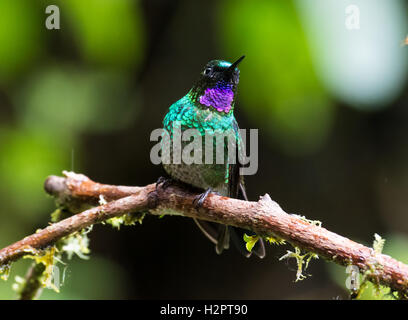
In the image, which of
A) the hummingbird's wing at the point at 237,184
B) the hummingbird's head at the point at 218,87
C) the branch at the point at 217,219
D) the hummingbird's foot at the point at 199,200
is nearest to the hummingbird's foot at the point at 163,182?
the branch at the point at 217,219

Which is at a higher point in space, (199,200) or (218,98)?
(218,98)

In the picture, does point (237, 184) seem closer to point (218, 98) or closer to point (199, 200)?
point (218, 98)

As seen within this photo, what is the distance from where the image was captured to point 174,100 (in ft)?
14.2

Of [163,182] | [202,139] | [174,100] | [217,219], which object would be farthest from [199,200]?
[174,100]

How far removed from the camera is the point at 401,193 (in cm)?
460

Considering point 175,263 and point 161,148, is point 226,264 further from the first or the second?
point 161,148

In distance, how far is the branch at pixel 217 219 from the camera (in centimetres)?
166

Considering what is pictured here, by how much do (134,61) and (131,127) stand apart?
2.17 ft

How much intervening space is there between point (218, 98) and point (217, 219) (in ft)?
3.16

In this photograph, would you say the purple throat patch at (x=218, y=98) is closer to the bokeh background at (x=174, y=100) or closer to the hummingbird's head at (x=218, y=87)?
the hummingbird's head at (x=218, y=87)

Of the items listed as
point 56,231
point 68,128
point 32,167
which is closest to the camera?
point 56,231

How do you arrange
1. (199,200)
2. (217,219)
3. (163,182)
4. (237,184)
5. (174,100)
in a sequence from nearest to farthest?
(217,219), (199,200), (163,182), (237,184), (174,100)

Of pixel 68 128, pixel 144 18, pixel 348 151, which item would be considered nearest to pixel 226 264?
pixel 348 151

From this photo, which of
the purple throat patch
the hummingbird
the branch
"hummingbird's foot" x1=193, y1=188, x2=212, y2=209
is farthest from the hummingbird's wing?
"hummingbird's foot" x1=193, y1=188, x2=212, y2=209
